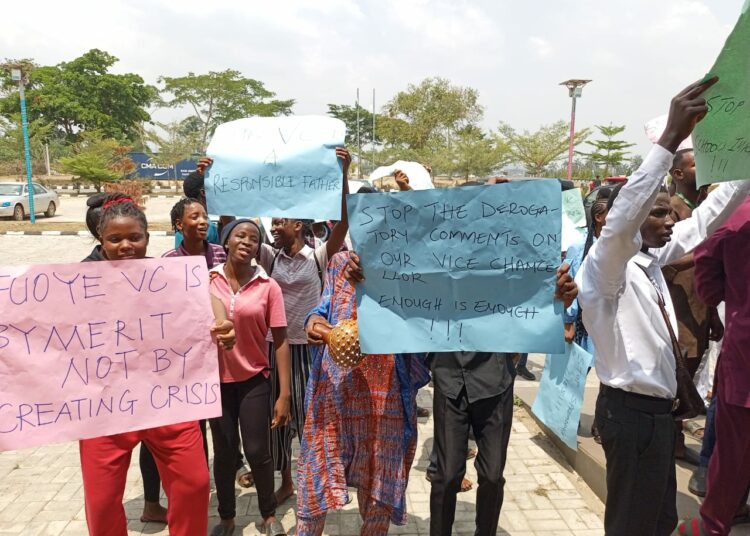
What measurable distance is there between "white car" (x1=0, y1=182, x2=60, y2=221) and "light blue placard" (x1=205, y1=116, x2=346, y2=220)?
2062 cm

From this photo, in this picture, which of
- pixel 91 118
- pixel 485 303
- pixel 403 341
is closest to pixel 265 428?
pixel 403 341

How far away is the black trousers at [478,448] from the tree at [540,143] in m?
36.4

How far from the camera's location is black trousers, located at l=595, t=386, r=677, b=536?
7.37ft

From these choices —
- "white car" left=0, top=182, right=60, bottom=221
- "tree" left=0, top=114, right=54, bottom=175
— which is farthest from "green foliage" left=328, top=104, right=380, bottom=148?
"white car" left=0, top=182, right=60, bottom=221

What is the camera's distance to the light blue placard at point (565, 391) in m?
3.57

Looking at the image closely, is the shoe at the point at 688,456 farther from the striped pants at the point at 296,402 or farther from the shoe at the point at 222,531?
the shoe at the point at 222,531

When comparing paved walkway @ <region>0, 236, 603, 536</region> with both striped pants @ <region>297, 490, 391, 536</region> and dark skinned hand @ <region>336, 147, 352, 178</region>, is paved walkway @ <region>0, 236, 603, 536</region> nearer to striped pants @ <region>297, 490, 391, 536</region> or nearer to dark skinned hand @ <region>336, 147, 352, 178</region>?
striped pants @ <region>297, 490, 391, 536</region>

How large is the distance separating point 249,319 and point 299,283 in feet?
2.06

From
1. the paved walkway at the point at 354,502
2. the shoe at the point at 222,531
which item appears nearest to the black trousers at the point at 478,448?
the paved walkway at the point at 354,502

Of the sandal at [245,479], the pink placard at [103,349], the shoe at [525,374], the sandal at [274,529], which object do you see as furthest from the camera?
the shoe at [525,374]

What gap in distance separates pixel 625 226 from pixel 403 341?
101 cm

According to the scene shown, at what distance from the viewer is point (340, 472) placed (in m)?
2.74

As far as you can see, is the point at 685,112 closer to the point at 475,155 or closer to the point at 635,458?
the point at 635,458

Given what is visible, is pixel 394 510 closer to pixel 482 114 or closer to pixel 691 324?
pixel 691 324
